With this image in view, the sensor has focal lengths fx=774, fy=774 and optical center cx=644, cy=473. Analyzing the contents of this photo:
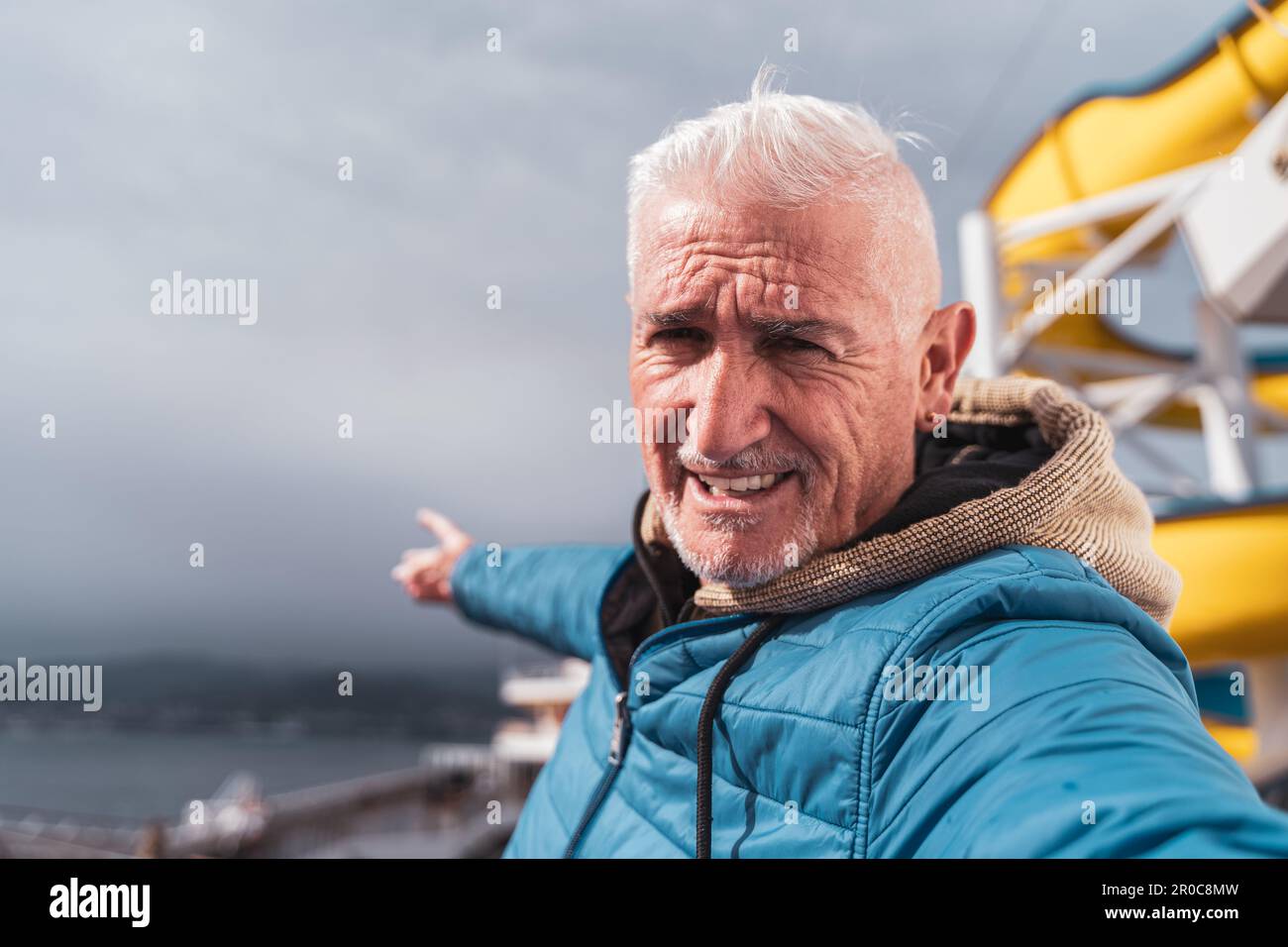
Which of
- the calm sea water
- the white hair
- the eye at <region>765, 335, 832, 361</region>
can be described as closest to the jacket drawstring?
the eye at <region>765, 335, 832, 361</region>

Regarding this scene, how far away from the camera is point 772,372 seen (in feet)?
3.18

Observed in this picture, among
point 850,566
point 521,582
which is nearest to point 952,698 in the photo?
point 850,566

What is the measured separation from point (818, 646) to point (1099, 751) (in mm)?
316

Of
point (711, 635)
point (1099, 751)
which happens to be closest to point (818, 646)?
point (711, 635)

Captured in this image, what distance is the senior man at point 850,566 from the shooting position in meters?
0.69

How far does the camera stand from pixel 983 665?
0.74 metres

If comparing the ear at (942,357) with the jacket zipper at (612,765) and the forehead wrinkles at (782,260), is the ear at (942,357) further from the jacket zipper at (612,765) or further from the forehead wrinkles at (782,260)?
the jacket zipper at (612,765)

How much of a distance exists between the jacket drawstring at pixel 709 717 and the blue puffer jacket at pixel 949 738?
1 cm

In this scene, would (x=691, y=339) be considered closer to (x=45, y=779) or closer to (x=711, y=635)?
(x=711, y=635)

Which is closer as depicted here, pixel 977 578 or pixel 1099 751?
pixel 1099 751

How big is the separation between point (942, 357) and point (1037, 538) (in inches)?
13.3

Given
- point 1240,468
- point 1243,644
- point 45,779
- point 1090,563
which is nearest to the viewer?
point 1090,563

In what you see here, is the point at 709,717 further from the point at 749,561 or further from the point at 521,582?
the point at 521,582

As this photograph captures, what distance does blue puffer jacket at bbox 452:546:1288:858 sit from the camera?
1.92 feet
